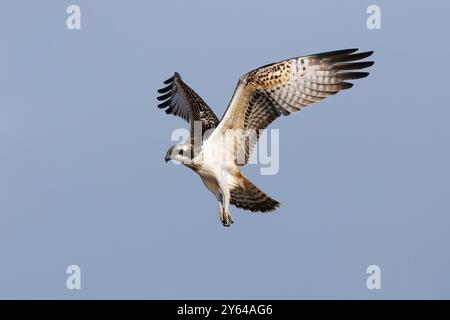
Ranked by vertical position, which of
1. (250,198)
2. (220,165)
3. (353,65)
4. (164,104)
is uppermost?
(164,104)

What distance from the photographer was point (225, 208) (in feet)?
46.0

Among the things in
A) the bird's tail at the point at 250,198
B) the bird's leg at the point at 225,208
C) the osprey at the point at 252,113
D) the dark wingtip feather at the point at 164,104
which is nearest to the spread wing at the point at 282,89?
the osprey at the point at 252,113

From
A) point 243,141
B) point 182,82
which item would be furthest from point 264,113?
point 182,82

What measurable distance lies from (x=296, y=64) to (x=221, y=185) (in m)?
1.93

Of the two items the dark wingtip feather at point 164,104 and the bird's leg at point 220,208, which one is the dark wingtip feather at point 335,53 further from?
the dark wingtip feather at point 164,104

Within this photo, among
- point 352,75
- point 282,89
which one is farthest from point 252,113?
point 352,75

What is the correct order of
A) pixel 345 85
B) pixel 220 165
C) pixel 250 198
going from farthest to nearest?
1. pixel 250 198
2. pixel 345 85
3. pixel 220 165

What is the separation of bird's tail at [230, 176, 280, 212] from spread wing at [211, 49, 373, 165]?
33 centimetres

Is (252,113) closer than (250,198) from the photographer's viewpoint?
Yes

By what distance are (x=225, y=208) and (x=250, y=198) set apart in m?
0.68

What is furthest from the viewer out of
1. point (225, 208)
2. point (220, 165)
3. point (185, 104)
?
point (185, 104)

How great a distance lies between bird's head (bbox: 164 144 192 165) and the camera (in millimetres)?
14047

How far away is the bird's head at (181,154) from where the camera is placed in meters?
14.0

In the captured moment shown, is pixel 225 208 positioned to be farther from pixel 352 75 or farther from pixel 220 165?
pixel 352 75
